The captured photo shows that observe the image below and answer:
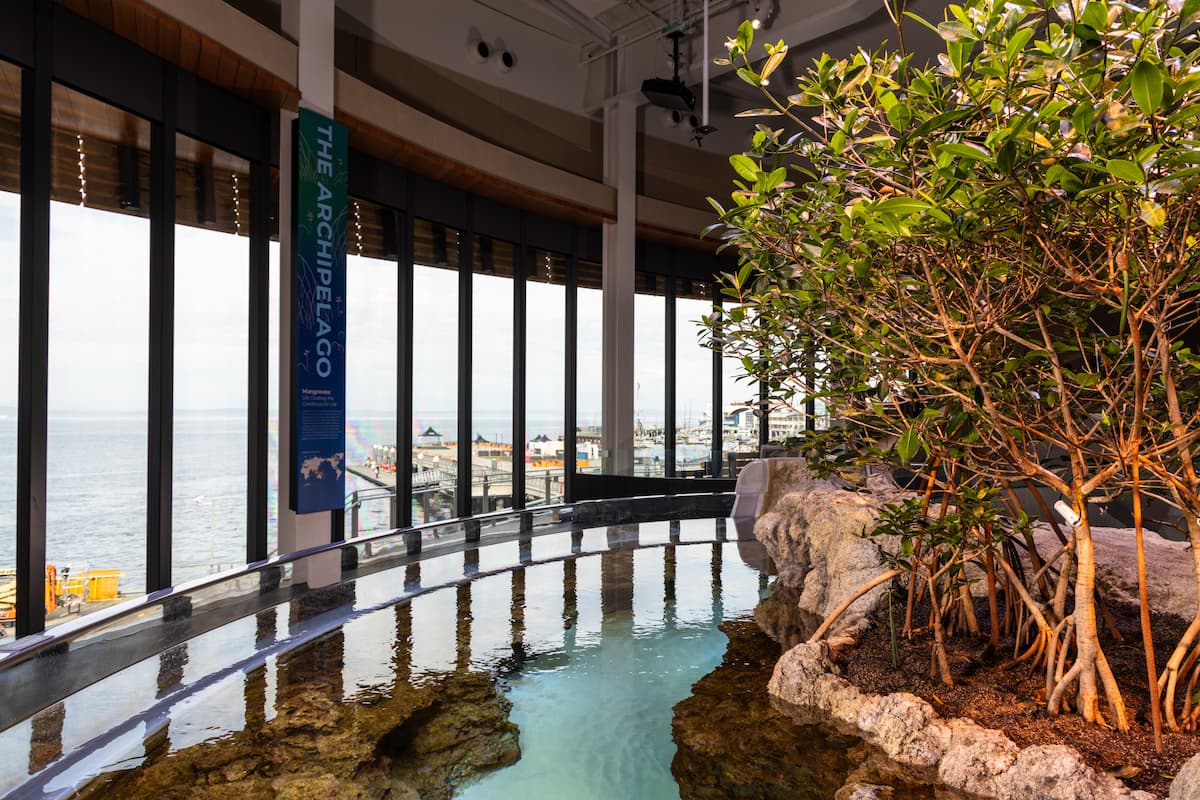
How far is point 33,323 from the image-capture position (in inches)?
191

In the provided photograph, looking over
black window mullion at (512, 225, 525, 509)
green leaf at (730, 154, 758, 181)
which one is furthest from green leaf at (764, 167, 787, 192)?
black window mullion at (512, 225, 525, 509)

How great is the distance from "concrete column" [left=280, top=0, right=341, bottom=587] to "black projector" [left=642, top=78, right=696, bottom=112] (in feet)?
14.7

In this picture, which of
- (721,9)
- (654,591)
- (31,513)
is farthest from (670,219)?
(31,513)

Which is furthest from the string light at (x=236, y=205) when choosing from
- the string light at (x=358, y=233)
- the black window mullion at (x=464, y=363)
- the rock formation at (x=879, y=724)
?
the rock formation at (x=879, y=724)

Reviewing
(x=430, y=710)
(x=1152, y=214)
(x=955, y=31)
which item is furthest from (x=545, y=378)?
(x=1152, y=214)

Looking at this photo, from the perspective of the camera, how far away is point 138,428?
5.88m

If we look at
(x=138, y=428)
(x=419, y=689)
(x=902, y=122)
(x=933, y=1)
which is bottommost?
(x=419, y=689)

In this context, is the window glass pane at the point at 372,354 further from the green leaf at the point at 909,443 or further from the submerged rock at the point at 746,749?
the green leaf at the point at 909,443

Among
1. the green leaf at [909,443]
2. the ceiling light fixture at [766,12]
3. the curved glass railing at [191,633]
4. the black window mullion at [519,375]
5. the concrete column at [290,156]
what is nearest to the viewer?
the green leaf at [909,443]

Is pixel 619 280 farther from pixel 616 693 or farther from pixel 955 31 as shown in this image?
pixel 955 31

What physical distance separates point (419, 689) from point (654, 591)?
2.41 m

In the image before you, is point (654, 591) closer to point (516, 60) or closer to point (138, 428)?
point (138, 428)

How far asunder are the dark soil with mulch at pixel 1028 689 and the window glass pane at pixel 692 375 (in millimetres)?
9495

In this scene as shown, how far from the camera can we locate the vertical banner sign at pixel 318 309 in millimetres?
6637
